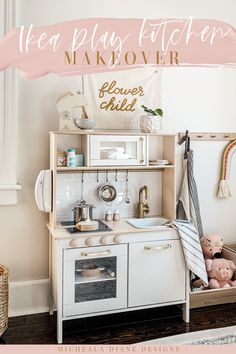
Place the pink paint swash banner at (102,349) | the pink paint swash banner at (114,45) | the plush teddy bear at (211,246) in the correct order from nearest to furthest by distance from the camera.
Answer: the pink paint swash banner at (102,349), the pink paint swash banner at (114,45), the plush teddy bear at (211,246)

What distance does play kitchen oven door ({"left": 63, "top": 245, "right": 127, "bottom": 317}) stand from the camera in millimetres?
2273

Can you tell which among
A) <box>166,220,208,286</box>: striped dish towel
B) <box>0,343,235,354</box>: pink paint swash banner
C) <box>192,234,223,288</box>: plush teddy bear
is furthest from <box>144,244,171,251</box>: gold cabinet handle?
<box>0,343,235,354</box>: pink paint swash banner

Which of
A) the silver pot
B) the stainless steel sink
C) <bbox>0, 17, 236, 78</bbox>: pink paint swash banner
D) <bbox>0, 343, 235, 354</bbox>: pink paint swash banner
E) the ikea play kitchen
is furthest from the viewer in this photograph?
the stainless steel sink

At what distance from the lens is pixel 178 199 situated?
2.97 metres

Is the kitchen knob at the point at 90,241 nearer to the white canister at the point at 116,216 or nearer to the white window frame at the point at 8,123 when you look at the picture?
the white canister at the point at 116,216

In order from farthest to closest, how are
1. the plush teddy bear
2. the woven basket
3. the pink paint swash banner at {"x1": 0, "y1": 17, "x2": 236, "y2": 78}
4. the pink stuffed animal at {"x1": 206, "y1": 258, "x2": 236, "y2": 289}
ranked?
the plush teddy bear < the pink stuffed animal at {"x1": 206, "y1": 258, "x2": 236, "y2": 289} < the woven basket < the pink paint swash banner at {"x1": 0, "y1": 17, "x2": 236, "y2": 78}

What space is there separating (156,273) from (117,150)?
87cm

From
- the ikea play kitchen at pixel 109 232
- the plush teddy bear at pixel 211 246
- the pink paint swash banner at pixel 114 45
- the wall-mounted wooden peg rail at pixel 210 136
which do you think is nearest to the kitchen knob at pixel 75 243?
the ikea play kitchen at pixel 109 232

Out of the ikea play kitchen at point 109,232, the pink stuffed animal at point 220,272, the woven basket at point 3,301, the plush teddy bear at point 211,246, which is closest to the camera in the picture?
the woven basket at point 3,301

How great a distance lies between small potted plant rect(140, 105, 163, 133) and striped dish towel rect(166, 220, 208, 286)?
67 cm

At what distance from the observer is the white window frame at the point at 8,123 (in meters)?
2.44

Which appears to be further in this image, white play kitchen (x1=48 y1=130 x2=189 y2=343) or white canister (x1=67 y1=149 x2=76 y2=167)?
white canister (x1=67 y1=149 x2=76 y2=167)

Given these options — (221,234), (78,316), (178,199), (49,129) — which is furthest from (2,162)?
(221,234)

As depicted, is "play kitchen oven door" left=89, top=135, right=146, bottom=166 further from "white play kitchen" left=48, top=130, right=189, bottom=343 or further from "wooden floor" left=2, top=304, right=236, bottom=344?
"wooden floor" left=2, top=304, right=236, bottom=344
